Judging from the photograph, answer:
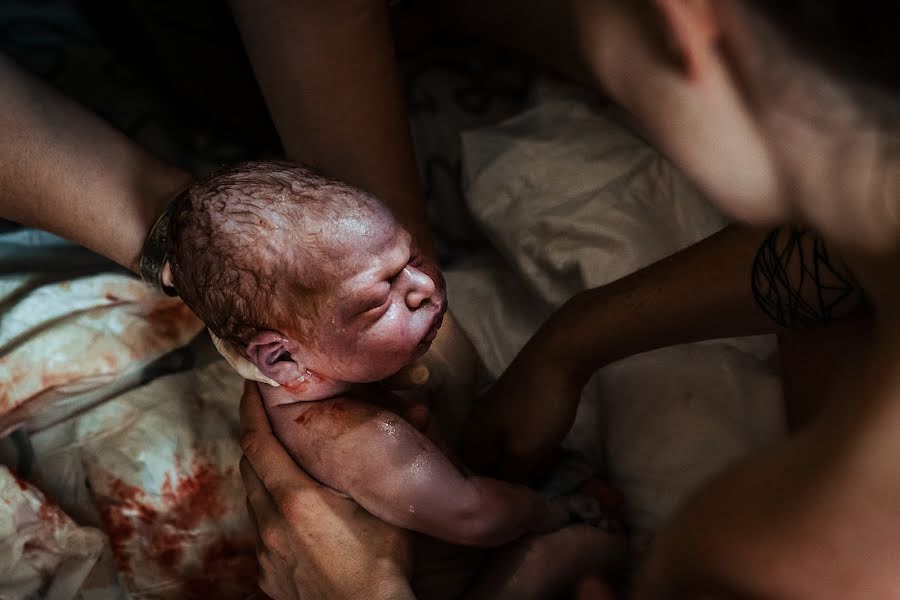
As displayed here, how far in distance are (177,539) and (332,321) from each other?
52 centimetres

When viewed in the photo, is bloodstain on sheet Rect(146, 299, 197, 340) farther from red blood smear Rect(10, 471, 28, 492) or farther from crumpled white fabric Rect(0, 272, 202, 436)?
red blood smear Rect(10, 471, 28, 492)

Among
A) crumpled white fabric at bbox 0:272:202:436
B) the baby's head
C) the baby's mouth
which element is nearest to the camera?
the baby's head

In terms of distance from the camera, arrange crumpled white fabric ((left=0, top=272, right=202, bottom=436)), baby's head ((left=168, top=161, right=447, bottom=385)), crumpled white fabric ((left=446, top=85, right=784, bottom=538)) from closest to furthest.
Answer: baby's head ((left=168, top=161, right=447, bottom=385))
crumpled white fabric ((left=446, top=85, right=784, bottom=538))
crumpled white fabric ((left=0, top=272, right=202, bottom=436))

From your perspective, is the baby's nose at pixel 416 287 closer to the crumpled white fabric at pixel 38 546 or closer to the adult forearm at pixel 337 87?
the adult forearm at pixel 337 87

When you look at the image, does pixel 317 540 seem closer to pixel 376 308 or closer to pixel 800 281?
pixel 376 308

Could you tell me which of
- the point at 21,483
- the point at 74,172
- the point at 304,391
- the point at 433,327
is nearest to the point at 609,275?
the point at 433,327

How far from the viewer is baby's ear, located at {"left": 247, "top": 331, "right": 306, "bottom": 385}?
43.1 inches

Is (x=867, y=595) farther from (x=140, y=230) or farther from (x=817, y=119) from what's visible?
(x=140, y=230)

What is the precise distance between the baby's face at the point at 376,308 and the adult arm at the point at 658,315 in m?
0.19

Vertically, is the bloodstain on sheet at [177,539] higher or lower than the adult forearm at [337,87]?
lower

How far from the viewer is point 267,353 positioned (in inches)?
43.6

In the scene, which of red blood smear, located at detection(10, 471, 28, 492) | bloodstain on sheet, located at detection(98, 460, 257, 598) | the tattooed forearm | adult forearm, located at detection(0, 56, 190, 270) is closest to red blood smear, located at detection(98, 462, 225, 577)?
bloodstain on sheet, located at detection(98, 460, 257, 598)

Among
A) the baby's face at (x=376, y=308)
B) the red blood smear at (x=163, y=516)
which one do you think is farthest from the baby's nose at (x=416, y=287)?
the red blood smear at (x=163, y=516)

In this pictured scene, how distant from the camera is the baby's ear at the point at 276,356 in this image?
109 cm
